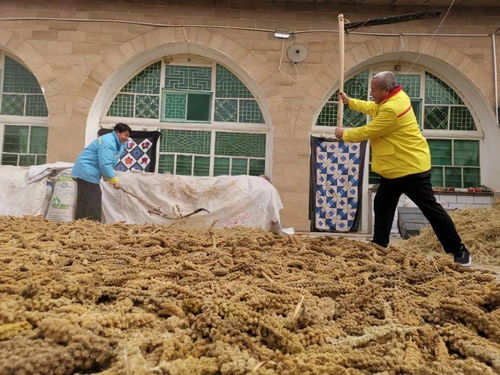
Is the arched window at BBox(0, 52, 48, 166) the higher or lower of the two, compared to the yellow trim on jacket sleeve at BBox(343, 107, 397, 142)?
higher

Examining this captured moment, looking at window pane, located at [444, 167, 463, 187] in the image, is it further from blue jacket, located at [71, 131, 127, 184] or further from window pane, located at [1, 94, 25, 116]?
window pane, located at [1, 94, 25, 116]

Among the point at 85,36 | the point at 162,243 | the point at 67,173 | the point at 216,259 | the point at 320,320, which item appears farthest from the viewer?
the point at 85,36

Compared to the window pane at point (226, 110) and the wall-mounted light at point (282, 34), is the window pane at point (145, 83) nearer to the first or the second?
the window pane at point (226, 110)

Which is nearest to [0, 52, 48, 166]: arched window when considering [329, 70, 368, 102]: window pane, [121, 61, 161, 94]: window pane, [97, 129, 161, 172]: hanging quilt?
[97, 129, 161, 172]: hanging quilt

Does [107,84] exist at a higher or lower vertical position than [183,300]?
higher

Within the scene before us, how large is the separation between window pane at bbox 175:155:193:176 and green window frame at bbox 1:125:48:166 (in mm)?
2611

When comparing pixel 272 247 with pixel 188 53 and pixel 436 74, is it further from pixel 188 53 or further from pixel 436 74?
pixel 436 74

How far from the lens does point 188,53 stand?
26.9 feet

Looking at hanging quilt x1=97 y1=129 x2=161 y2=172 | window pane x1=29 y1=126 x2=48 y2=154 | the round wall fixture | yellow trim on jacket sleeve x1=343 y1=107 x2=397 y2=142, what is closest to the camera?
yellow trim on jacket sleeve x1=343 y1=107 x2=397 y2=142

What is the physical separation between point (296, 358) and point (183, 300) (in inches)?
23.9

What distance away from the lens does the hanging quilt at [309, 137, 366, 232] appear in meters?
7.89

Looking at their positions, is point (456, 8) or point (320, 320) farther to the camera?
point (456, 8)

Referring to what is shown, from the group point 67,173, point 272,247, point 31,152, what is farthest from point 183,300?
point 31,152

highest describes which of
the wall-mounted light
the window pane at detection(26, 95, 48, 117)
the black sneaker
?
the wall-mounted light
